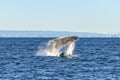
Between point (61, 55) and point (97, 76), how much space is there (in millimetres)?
29910

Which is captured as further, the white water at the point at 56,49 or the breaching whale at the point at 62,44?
the white water at the point at 56,49

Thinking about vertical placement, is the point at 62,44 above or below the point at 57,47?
above

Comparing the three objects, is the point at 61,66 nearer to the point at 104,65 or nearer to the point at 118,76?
the point at 104,65

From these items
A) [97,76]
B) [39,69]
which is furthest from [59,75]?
[39,69]

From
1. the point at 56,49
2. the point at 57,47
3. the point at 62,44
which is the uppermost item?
the point at 62,44

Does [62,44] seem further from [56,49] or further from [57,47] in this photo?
[56,49]

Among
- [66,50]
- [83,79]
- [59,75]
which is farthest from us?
[66,50]

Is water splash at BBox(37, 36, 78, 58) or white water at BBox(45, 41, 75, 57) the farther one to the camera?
white water at BBox(45, 41, 75, 57)

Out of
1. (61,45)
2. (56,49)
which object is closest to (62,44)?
(61,45)

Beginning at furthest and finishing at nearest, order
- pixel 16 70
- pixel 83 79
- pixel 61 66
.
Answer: pixel 61 66 → pixel 16 70 → pixel 83 79

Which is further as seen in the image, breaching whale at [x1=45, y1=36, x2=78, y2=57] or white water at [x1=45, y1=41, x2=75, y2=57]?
white water at [x1=45, y1=41, x2=75, y2=57]

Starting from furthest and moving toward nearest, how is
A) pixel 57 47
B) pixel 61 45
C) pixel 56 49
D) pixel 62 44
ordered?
1. pixel 56 49
2. pixel 57 47
3. pixel 62 44
4. pixel 61 45

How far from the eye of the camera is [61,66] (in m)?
67.0

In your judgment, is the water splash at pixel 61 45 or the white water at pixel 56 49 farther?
the white water at pixel 56 49
